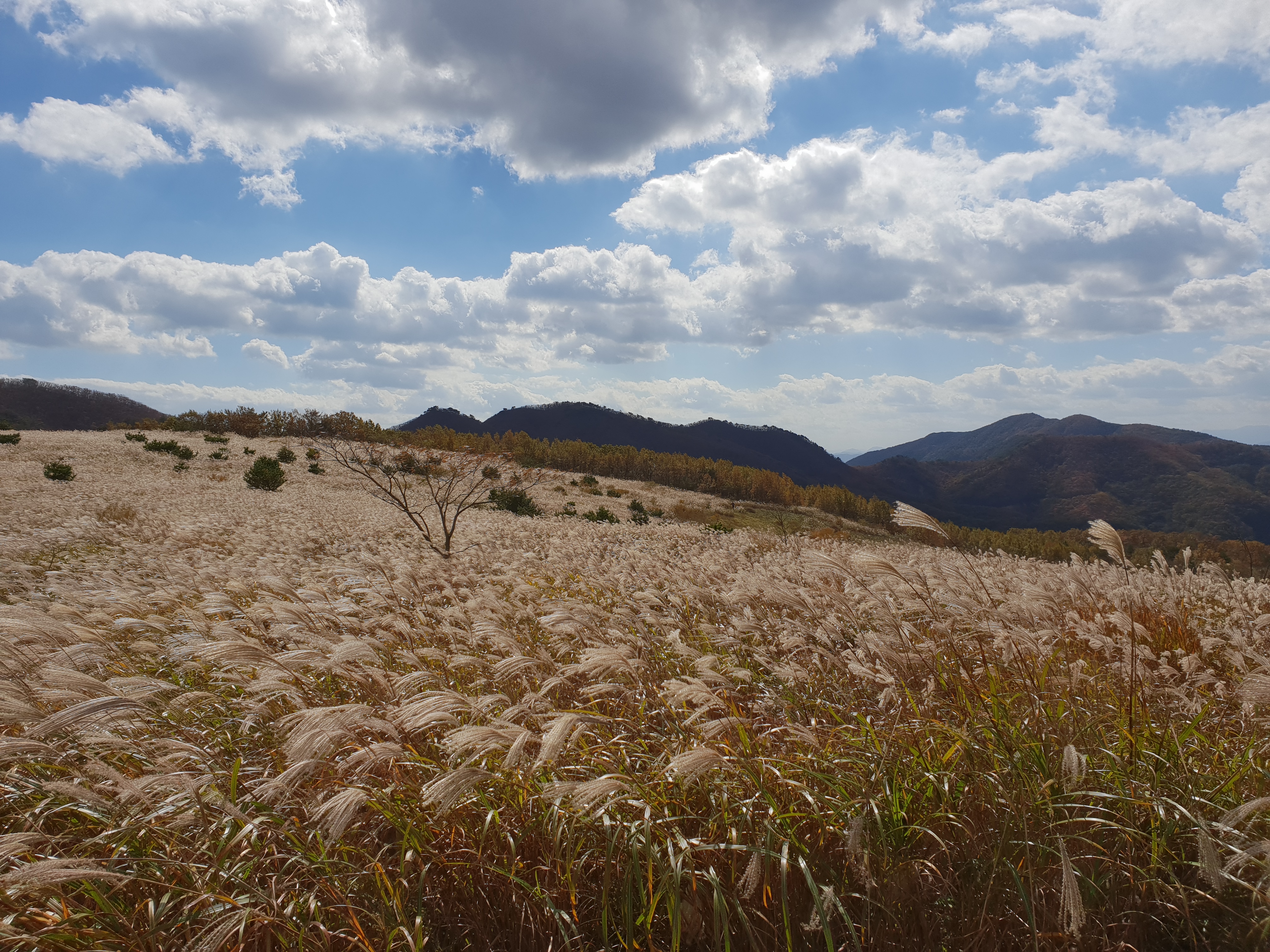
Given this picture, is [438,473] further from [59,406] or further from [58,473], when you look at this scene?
[59,406]

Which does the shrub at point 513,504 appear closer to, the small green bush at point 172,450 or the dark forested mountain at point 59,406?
the small green bush at point 172,450

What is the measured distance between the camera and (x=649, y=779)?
2.79 metres

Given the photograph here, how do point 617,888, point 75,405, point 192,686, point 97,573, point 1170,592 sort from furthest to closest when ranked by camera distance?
point 75,405 → point 97,573 → point 1170,592 → point 192,686 → point 617,888

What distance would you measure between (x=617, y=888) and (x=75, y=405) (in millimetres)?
219106

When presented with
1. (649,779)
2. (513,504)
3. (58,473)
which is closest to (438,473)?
(649,779)

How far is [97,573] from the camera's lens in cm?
799

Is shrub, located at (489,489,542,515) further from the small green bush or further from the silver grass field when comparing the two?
the silver grass field

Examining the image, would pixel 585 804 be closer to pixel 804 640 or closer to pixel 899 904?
pixel 899 904

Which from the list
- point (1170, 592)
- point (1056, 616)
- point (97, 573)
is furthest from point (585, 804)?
point (97, 573)

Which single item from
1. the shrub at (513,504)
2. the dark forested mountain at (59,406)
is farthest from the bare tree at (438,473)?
the dark forested mountain at (59,406)

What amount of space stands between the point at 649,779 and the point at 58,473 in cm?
2878

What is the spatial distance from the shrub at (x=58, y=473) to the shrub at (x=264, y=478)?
225 inches

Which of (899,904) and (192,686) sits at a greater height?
(899,904)

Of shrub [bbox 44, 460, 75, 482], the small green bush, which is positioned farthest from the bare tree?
the small green bush
